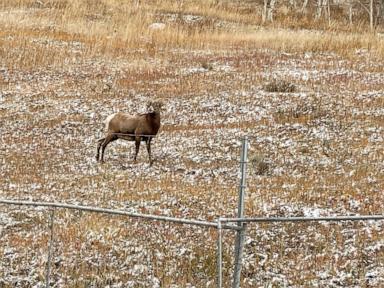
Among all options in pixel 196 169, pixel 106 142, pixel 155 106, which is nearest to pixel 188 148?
pixel 155 106

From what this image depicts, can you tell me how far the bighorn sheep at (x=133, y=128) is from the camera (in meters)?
18.8

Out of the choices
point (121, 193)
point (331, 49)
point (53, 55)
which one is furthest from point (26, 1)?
point (121, 193)

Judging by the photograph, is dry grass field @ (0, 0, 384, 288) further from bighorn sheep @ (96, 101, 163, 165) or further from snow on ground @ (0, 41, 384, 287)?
bighorn sheep @ (96, 101, 163, 165)

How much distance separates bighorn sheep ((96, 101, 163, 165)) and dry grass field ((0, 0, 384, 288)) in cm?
68

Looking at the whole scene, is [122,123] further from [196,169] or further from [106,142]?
[196,169]

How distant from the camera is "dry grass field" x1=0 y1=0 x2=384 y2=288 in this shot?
10896mm

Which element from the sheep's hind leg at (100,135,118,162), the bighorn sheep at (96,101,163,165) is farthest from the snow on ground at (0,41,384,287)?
the bighorn sheep at (96,101,163,165)

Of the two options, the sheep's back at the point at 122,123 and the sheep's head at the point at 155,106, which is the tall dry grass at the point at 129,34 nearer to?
the sheep's head at the point at 155,106

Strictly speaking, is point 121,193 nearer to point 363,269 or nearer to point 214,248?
point 214,248

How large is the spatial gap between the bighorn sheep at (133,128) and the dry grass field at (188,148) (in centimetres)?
68

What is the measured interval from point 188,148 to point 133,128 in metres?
1.94

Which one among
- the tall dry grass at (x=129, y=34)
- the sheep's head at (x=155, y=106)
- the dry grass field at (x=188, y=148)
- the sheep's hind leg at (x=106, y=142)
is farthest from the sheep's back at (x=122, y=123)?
the tall dry grass at (x=129, y=34)

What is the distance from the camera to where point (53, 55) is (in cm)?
3362

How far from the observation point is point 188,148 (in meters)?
19.8
